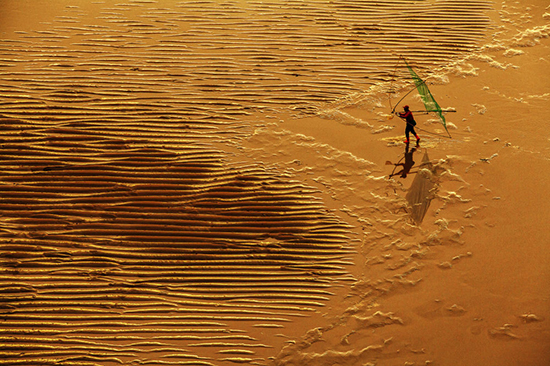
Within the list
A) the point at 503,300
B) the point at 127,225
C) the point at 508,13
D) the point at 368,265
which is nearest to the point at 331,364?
the point at 368,265

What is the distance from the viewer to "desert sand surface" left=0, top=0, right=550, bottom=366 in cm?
524

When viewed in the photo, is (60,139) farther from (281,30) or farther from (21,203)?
(281,30)

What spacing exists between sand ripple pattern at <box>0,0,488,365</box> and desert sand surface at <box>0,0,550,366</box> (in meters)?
0.03

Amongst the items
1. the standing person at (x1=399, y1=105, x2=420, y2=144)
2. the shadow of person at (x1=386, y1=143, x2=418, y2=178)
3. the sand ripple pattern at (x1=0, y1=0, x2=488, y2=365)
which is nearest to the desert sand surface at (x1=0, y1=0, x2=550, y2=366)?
the sand ripple pattern at (x1=0, y1=0, x2=488, y2=365)

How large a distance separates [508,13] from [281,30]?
4473 millimetres

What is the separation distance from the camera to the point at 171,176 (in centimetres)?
647

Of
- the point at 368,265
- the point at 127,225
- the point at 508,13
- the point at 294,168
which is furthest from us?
the point at 508,13

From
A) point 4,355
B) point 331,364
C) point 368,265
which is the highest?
point 368,265

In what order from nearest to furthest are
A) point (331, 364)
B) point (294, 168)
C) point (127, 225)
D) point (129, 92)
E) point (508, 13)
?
point (331, 364) < point (127, 225) < point (294, 168) < point (129, 92) < point (508, 13)

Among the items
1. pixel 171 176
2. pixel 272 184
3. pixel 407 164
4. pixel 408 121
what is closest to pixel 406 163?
pixel 407 164

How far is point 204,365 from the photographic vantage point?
16.6 feet

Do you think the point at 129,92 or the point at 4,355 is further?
the point at 129,92

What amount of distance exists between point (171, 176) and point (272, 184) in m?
1.52

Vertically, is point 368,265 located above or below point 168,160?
below
